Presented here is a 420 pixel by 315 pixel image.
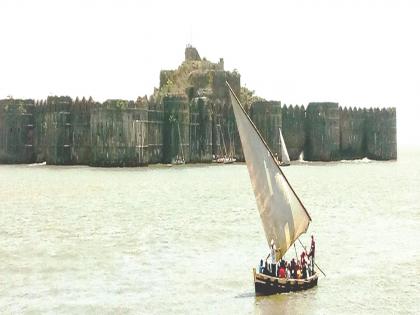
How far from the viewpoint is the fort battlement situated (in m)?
99.6

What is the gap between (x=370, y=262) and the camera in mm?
35750

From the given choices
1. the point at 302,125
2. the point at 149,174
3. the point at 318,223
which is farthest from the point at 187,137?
the point at 318,223

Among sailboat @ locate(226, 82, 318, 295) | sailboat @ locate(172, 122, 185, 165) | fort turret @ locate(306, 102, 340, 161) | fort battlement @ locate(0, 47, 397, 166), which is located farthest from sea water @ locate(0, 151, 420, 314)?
fort turret @ locate(306, 102, 340, 161)

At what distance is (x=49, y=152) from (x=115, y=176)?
2480cm

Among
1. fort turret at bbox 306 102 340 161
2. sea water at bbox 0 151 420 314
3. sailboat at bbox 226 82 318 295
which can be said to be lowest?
sea water at bbox 0 151 420 314

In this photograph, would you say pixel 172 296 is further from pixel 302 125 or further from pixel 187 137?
pixel 302 125

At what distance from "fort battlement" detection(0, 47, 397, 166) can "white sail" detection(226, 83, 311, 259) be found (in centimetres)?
6866

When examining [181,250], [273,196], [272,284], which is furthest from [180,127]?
[272,284]

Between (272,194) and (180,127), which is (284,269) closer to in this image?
(272,194)

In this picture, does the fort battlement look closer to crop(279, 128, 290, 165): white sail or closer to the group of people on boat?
crop(279, 128, 290, 165): white sail

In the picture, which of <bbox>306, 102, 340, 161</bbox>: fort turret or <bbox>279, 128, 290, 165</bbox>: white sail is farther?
<bbox>306, 102, 340, 161</bbox>: fort turret

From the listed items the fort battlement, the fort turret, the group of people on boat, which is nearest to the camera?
the group of people on boat

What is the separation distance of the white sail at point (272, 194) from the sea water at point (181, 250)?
8.14 ft

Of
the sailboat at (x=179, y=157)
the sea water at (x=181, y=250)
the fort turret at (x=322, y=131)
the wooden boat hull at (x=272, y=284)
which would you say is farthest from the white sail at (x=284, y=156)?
the wooden boat hull at (x=272, y=284)
